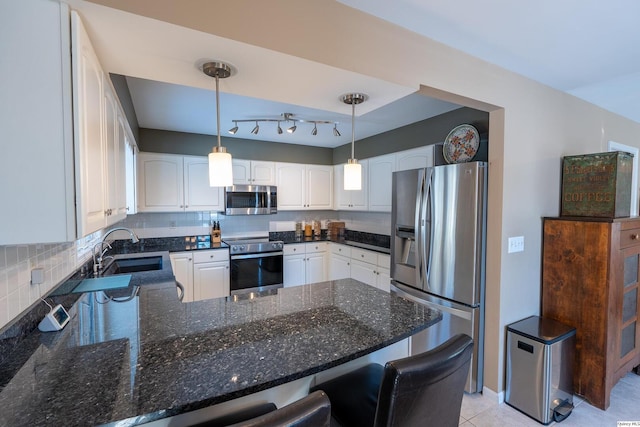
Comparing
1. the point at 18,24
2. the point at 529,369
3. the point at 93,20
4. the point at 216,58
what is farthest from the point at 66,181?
the point at 529,369

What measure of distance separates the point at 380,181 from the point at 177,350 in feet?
9.95

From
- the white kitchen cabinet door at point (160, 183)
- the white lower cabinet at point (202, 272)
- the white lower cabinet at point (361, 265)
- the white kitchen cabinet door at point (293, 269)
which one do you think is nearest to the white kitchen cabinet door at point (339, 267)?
the white lower cabinet at point (361, 265)

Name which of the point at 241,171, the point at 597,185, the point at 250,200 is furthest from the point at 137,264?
the point at 597,185

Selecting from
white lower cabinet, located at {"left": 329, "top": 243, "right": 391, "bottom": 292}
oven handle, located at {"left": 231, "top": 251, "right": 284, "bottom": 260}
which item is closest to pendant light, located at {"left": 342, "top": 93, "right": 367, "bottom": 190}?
white lower cabinet, located at {"left": 329, "top": 243, "right": 391, "bottom": 292}

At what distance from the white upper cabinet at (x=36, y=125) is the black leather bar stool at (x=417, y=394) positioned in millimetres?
1080

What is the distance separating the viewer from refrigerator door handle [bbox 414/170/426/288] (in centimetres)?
242

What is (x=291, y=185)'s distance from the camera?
14.6ft

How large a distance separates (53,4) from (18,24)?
124mm

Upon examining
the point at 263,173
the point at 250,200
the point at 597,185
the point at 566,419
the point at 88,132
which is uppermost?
the point at 263,173

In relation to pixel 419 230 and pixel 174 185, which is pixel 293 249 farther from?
pixel 419 230

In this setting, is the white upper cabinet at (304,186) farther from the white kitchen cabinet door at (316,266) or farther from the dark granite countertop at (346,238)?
the white kitchen cabinet door at (316,266)

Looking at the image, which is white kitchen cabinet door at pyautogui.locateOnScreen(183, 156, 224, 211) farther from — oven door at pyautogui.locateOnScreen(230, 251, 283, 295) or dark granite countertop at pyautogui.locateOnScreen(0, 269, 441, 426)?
dark granite countertop at pyautogui.locateOnScreen(0, 269, 441, 426)

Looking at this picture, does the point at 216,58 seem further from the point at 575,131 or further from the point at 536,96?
the point at 575,131

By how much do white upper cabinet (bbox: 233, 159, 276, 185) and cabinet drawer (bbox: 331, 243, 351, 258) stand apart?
1321mm
